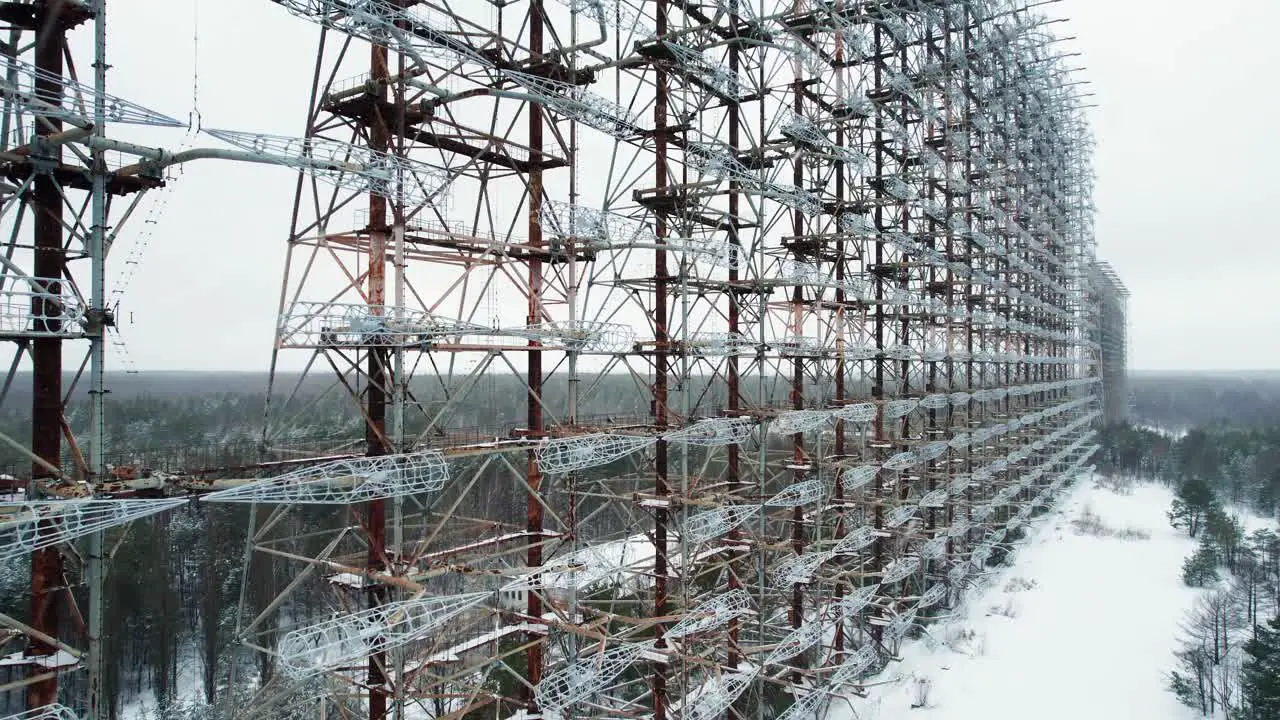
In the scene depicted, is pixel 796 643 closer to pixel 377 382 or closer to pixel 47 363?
pixel 377 382

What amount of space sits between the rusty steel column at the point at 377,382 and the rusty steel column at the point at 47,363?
4409mm

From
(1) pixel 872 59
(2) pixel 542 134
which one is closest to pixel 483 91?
(2) pixel 542 134

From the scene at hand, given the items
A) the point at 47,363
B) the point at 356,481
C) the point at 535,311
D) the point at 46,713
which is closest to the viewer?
the point at 46,713

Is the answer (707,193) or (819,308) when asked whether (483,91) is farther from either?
(819,308)

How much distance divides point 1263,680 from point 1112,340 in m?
75.6

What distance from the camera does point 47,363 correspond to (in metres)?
8.48

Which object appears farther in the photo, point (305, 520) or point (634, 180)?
point (305, 520)

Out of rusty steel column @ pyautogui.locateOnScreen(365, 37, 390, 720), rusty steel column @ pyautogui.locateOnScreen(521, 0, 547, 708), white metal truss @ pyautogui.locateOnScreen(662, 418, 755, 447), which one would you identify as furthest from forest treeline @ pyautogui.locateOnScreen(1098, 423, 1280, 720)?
rusty steel column @ pyautogui.locateOnScreen(365, 37, 390, 720)

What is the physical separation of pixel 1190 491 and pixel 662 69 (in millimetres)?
52292

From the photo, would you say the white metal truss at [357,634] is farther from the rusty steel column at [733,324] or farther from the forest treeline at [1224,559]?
the forest treeline at [1224,559]

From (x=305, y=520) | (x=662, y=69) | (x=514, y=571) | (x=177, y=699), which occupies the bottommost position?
(x=177, y=699)

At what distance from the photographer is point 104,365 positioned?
8648mm

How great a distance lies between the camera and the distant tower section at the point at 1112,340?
78.2m

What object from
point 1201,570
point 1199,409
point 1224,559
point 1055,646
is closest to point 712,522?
point 1055,646
